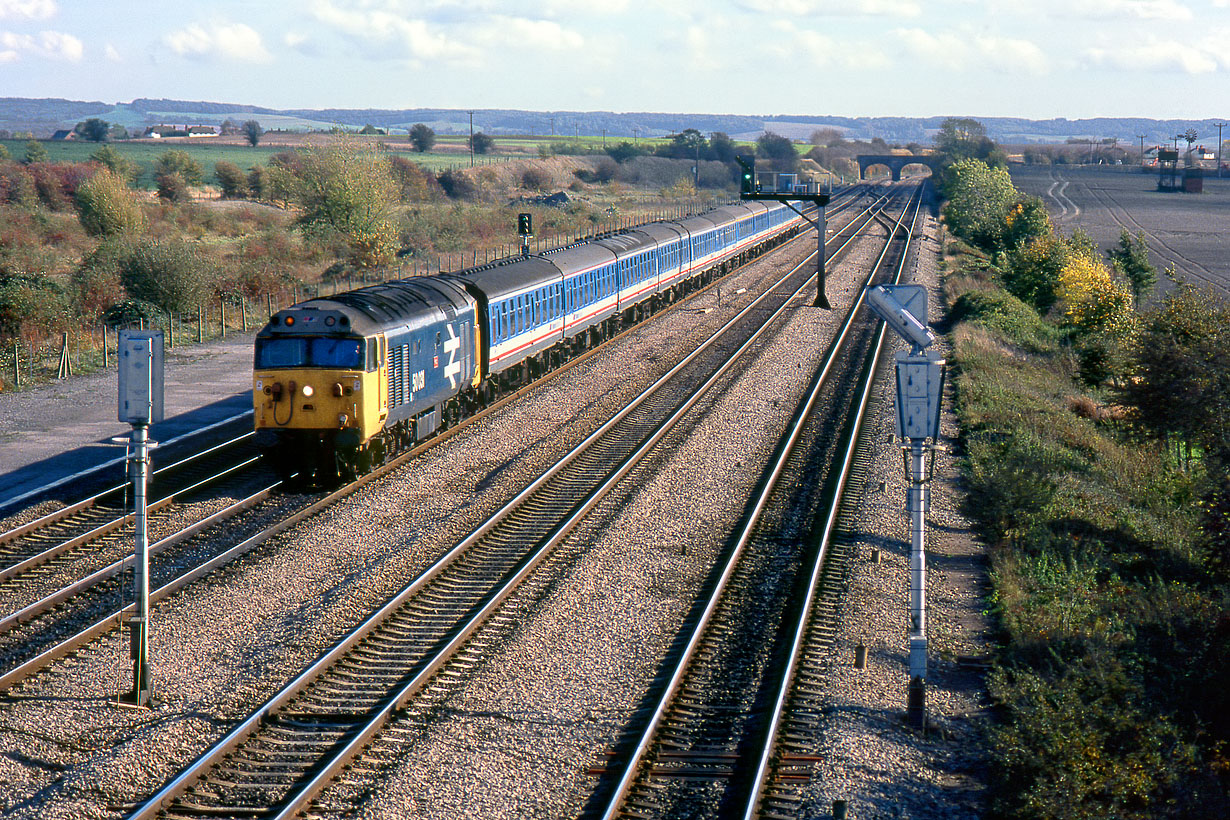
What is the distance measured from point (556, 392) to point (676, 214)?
270 ft

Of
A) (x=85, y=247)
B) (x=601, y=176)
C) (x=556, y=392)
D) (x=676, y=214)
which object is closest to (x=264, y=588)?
(x=556, y=392)

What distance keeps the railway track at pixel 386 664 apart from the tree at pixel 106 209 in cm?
4782

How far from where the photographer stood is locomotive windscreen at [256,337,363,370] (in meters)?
18.7

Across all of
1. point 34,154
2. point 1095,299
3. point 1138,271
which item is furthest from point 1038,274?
point 34,154

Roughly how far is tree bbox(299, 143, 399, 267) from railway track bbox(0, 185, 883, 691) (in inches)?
1464

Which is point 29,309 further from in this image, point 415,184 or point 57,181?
point 415,184

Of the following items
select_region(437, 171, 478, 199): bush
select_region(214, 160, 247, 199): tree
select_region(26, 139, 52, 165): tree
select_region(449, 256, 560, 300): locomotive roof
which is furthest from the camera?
select_region(437, 171, 478, 199): bush

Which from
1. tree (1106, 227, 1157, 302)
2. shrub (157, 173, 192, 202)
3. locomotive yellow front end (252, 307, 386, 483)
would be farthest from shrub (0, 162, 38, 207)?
locomotive yellow front end (252, 307, 386, 483)

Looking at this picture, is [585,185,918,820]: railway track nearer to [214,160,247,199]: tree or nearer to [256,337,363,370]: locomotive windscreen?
[256,337,363,370]: locomotive windscreen

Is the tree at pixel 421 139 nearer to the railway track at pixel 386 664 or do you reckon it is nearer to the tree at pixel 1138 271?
the tree at pixel 1138 271

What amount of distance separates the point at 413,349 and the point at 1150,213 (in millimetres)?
114009

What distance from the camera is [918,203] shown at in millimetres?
128000

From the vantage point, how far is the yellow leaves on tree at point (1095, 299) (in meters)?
36.1

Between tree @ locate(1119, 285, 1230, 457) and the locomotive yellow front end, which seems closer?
the locomotive yellow front end
